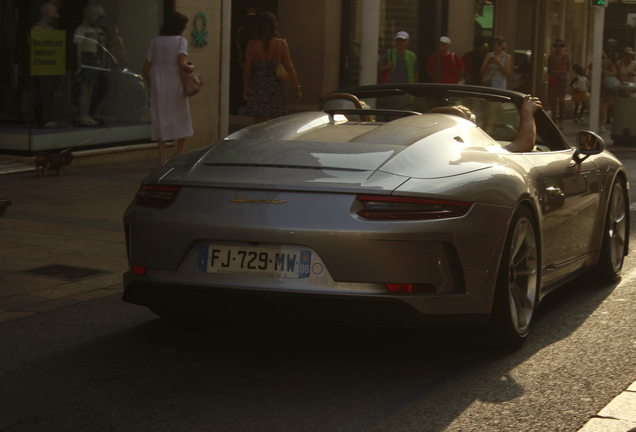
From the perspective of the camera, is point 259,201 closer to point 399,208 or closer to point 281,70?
point 399,208

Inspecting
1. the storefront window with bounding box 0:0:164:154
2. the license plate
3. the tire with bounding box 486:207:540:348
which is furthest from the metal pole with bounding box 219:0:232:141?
the license plate

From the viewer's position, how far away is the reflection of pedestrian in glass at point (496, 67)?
18.7 metres

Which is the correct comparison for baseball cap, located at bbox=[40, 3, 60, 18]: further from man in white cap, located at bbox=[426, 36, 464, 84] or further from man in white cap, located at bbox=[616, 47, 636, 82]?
man in white cap, located at bbox=[616, 47, 636, 82]

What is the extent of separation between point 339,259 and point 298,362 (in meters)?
0.69

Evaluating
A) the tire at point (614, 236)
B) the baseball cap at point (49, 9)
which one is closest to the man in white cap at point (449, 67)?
the baseball cap at point (49, 9)

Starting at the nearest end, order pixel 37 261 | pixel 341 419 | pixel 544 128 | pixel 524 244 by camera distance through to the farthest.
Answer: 1. pixel 341 419
2. pixel 524 244
3. pixel 544 128
4. pixel 37 261

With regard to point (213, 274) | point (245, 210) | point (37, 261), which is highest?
point (245, 210)

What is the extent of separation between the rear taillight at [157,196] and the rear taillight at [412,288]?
3.52 feet

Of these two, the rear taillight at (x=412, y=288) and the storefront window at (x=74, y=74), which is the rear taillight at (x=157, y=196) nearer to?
the rear taillight at (x=412, y=288)

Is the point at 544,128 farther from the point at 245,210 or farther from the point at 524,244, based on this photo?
the point at 245,210

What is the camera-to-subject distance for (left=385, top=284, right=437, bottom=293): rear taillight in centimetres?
420

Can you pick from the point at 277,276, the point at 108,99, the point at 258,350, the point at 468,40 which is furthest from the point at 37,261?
the point at 468,40

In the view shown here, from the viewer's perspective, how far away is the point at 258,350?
15.8 feet

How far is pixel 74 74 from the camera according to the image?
1338 cm
